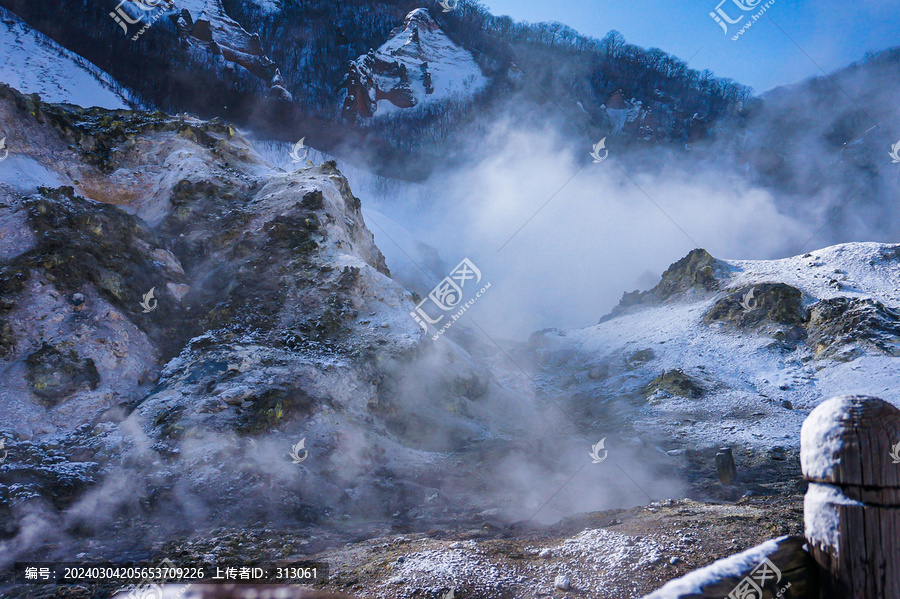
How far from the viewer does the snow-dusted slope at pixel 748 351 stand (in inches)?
691

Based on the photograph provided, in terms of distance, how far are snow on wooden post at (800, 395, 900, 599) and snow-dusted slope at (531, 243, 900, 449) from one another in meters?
15.4

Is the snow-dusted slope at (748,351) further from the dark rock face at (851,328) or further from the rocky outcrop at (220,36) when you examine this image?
the rocky outcrop at (220,36)

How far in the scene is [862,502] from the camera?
1.65 m

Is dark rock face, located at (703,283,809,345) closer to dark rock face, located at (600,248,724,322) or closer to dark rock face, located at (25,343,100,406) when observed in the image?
dark rock face, located at (600,248,724,322)

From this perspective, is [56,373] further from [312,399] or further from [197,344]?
[312,399]

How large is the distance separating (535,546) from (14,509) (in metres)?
9.88

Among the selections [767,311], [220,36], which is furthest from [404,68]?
[767,311]

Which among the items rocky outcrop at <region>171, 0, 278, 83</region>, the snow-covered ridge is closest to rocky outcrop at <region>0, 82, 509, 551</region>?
the snow-covered ridge

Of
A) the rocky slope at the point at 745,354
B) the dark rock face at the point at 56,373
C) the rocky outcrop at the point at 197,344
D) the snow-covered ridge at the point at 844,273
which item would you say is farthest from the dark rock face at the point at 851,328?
the dark rock face at the point at 56,373

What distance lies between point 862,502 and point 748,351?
25454mm

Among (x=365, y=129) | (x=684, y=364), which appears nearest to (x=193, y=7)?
(x=365, y=129)

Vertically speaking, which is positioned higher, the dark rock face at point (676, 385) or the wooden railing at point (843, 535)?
the dark rock face at point (676, 385)

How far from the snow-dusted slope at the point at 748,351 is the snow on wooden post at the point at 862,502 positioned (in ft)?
50.5

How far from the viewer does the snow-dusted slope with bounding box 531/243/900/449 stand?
57.6 feet
